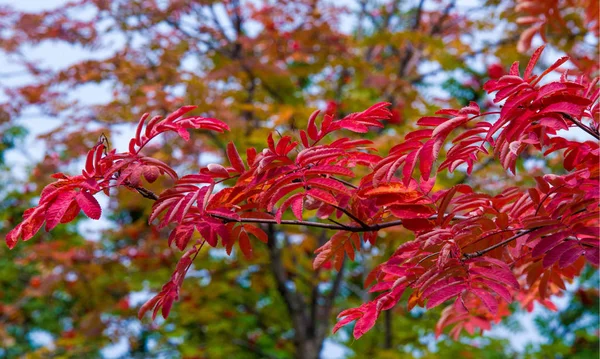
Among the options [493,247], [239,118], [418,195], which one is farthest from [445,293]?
[239,118]

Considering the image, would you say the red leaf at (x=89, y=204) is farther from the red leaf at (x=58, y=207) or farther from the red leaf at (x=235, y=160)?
the red leaf at (x=235, y=160)

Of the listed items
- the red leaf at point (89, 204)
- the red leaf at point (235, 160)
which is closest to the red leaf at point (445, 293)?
the red leaf at point (235, 160)

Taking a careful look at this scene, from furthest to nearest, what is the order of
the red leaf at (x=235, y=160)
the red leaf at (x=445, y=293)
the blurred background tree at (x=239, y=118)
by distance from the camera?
the blurred background tree at (x=239, y=118), the red leaf at (x=235, y=160), the red leaf at (x=445, y=293)

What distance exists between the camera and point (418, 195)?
5.43 ft

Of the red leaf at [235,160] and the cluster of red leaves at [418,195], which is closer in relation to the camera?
the cluster of red leaves at [418,195]

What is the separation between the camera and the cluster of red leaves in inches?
56.6

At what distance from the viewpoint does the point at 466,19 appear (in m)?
7.84

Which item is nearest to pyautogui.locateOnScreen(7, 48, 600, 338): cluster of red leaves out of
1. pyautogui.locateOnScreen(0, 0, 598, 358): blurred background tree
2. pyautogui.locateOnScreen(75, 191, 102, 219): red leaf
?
pyautogui.locateOnScreen(75, 191, 102, 219): red leaf

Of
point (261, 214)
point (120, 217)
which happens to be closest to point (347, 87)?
point (120, 217)

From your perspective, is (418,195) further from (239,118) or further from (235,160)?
(239,118)

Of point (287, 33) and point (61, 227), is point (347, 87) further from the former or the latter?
point (61, 227)

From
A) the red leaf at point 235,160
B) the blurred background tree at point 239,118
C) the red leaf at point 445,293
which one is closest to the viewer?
the red leaf at point 445,293

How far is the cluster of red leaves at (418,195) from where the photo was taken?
144cm

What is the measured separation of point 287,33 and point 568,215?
4.93 m
